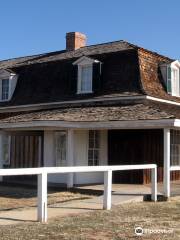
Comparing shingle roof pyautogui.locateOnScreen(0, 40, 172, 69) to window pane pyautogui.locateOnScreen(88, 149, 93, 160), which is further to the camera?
shingle roof pyautogui.locateOnScreen(0, 40, 172, 69)

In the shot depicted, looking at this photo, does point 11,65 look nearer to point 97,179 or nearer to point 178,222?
point 97,179

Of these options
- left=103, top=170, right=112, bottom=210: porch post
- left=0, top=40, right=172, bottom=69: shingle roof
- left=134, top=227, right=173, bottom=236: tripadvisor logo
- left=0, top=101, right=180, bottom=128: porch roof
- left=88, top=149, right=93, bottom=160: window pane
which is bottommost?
left=134, top=227, right=173, bottom=236: tripadvisor logo

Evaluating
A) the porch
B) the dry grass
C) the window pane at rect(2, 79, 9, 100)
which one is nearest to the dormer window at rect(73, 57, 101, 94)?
the porch

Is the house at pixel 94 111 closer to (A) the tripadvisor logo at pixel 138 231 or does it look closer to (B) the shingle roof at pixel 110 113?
(B) the shingle roof at pixel 110 113

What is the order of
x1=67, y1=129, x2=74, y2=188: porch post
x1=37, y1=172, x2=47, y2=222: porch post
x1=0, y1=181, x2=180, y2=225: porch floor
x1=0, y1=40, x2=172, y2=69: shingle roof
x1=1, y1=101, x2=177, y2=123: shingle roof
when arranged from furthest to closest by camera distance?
x1=0, y1=40, x2=172, y2=69: shingle roof < x1=67, y1=129, x2=74, y2=188: porch post < x1=1, y1=101, x2=177, y2=123: shingle roof < x1=0, y1=181, x2=180, y2=225: porch floor < x1=37, y1=172, x2=47, y2=222: porch post

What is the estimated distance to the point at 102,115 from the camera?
19.4 m

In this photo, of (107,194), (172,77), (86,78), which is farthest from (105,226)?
(172,77)

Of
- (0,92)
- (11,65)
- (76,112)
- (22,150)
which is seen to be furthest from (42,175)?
(11,65)

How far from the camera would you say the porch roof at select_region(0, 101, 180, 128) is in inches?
691

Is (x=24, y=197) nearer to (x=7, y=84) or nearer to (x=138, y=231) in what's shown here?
(x=138, y=231)

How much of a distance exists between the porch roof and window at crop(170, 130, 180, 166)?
123 centimetres

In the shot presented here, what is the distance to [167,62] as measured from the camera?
955 inches

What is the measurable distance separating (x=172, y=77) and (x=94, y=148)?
18.6ft

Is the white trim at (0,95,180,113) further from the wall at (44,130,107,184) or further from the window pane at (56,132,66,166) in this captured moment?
the window pane at (56,132,66,166)
